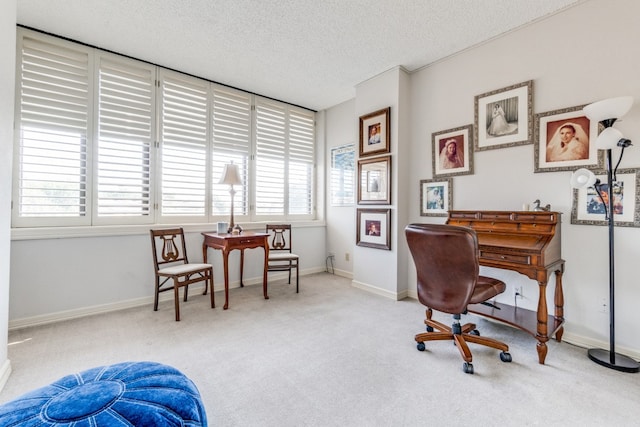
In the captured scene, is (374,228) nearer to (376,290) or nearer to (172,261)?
(376,290)

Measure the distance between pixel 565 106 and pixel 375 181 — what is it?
1.94m

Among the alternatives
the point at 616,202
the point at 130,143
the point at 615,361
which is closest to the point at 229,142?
the point at 130,143

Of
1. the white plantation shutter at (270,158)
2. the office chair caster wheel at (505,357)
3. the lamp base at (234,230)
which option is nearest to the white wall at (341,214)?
the white plantation shutter at (270,158)

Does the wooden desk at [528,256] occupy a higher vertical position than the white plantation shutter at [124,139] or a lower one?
lower

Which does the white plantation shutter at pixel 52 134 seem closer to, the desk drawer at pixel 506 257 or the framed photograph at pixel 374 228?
the framed photograph at pixel 374 228

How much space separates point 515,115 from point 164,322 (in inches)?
150

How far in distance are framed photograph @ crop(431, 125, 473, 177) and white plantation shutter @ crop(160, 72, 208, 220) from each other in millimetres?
2871

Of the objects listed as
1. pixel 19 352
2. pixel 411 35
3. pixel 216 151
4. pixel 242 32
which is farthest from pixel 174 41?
pixel 19 352

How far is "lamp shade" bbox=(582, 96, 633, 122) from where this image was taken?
188 centimetres

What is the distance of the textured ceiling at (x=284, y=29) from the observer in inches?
94.0

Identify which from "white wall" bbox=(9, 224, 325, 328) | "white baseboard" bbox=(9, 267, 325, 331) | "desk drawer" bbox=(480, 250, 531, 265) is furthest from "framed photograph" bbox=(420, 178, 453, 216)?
"white wall" bbox=(9, 224, 325, 328)

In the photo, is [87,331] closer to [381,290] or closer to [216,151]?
[216,151]

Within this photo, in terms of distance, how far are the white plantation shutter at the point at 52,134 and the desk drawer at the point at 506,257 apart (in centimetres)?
379

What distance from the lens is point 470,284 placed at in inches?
74.5
